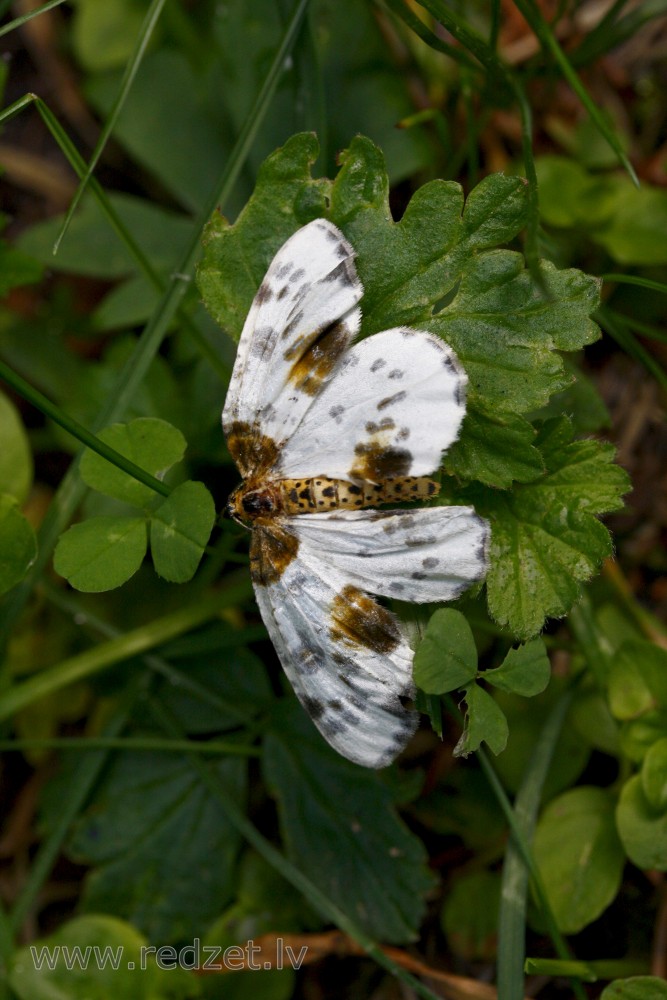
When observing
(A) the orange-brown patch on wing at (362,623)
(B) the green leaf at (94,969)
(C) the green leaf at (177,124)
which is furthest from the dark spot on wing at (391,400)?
(B) the green leaf at (94,969)

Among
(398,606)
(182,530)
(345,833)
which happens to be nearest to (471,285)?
(398,606)

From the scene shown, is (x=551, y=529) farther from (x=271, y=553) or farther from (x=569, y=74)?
(x=569, y=74)

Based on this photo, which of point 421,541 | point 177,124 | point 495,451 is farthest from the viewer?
point 177,124

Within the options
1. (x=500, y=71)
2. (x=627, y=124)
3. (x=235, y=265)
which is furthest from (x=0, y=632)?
(x=627, y=124)

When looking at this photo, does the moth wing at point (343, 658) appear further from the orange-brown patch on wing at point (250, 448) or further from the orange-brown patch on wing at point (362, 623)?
the orange-brown patch on wing at point (250, 448)

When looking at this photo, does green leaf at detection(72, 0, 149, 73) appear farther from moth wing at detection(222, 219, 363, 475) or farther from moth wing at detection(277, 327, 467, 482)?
moth wing at detection(277, 327, 467, 482)

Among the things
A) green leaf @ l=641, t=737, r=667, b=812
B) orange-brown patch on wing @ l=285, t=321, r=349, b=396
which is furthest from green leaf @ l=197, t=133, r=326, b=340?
green leaf @ l=641, t=737, r=667, b=812

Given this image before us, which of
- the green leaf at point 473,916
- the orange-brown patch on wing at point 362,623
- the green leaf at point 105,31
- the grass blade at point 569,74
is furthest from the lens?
the green leaf at point 105,31
